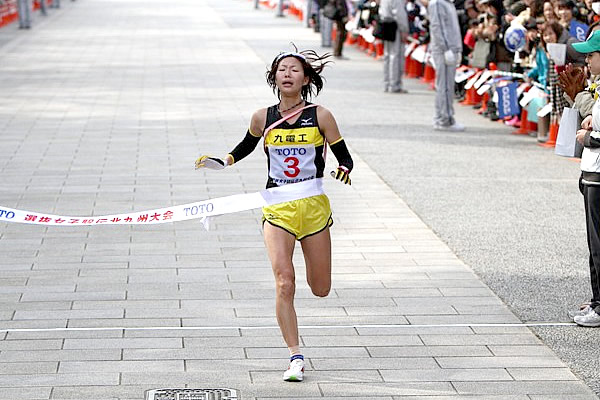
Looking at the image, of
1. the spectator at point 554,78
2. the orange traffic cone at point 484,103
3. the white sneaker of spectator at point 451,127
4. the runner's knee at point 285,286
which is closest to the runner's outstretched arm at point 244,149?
the runner's knee at point 285,286

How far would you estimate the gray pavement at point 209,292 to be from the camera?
618 centimetres

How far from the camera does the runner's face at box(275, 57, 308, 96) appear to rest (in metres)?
6.16

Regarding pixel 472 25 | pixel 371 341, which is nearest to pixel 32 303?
pixel 371 341

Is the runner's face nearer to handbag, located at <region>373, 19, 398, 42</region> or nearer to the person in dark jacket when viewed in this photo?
handbag, located at <region>373, 19, 398, 42</region>

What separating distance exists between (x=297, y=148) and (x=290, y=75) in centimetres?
38

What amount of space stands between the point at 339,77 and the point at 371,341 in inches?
679

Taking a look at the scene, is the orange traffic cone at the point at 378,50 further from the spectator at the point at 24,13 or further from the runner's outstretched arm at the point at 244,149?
the runner's outstretched arm at the point at 244,149

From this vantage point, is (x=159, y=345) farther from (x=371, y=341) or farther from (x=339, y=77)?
(x=339, y=77)

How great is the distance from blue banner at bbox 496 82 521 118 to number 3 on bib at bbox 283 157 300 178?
10.1 meters

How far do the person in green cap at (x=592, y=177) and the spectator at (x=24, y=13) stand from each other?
100 ft

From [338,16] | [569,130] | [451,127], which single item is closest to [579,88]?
[569,130]

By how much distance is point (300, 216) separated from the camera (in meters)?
6.19

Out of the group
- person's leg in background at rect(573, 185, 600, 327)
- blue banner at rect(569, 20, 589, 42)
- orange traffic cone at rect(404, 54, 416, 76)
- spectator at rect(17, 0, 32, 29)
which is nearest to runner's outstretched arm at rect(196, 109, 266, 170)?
person's leg in background at rect(573, 185, 600, 327)

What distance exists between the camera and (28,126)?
15.9 m
